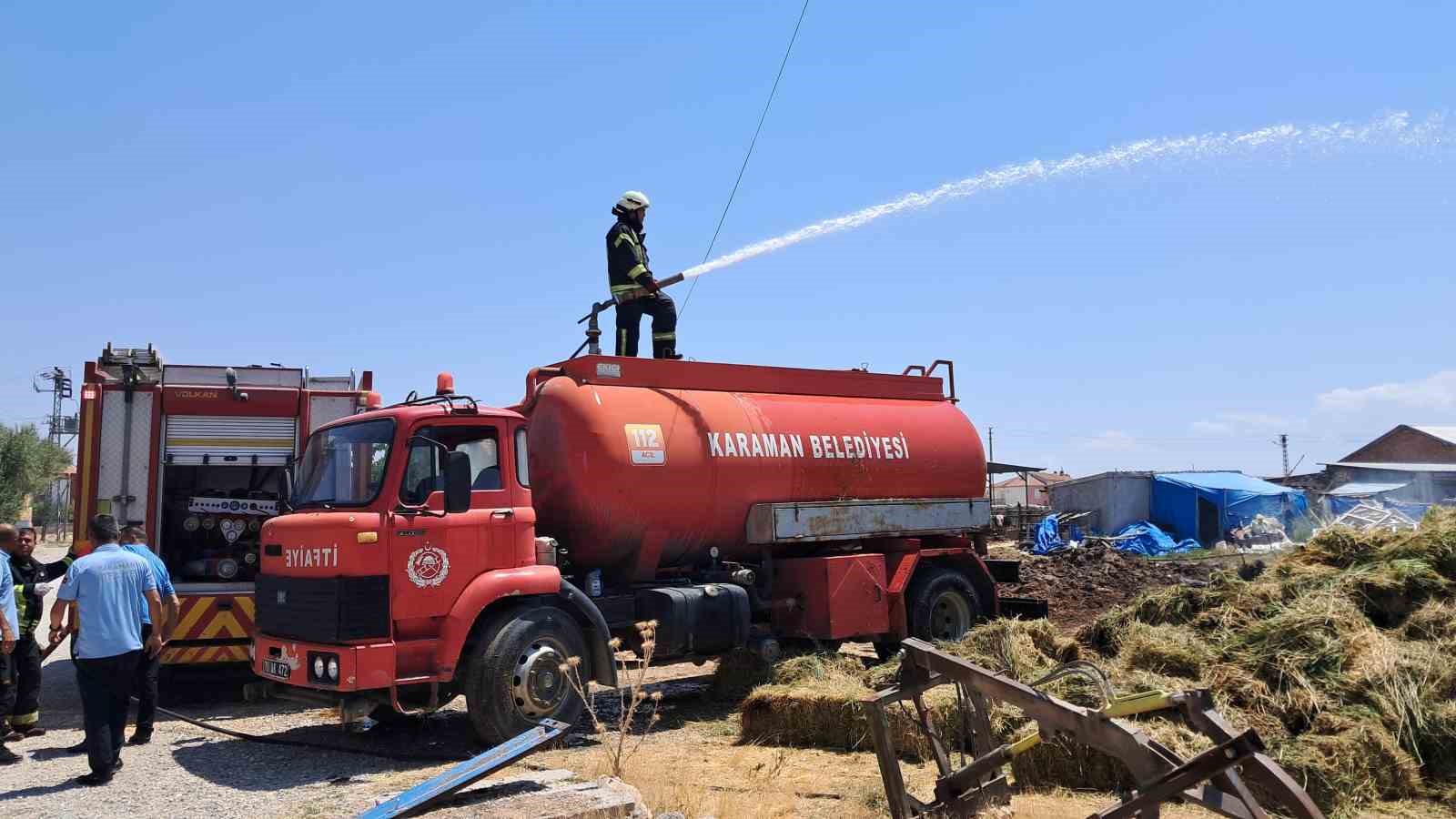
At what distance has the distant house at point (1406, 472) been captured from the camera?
32406mm

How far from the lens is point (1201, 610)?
8.99 meters

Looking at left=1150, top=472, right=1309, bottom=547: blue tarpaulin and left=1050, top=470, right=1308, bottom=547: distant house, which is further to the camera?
left=1050, top=470, right=1308, bottom=547: distant house

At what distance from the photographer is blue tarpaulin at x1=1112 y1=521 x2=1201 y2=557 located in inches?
1227

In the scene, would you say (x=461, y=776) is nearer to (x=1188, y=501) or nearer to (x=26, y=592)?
(x=26, y=592)

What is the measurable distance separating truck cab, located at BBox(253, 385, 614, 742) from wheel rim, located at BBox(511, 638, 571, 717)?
10 mm

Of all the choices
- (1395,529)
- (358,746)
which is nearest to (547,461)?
(358,746)

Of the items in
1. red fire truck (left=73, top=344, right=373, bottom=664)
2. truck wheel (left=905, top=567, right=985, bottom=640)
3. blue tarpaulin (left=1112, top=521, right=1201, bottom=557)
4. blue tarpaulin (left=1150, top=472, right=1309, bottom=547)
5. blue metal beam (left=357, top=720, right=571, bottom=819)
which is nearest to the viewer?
blue metal beam (left=357, top=720, right=571, bottom=819)

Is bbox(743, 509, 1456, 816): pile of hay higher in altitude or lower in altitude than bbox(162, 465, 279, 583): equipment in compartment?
lower

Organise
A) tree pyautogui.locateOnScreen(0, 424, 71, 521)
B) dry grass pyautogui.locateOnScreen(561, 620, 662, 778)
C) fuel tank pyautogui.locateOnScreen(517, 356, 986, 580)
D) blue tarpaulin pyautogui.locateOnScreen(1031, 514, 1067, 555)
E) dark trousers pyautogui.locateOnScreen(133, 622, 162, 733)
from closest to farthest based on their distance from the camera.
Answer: dry grass pyautogui.locateOnScreen(561, 620, 662, 778), dark trousers pyautogui.locateOnScreen(133, 622, 162, 733), fuel tank pyautogui.locateOnScreen(517, 356, 986, 580), blue tarpaulin pyautogui.locateOnScreen(1031, 514, 1067, 555), tree pyautogui.locateOnScreen(0, 424, 71, 521)

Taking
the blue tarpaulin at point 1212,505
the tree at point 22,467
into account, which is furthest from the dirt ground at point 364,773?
the tree at point 22,467

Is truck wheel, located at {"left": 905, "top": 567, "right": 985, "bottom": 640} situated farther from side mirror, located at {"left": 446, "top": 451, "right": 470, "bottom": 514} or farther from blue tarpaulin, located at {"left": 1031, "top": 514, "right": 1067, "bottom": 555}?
blue tarpaulin, located at {"left": 1031, "top": 514, "right": 1067, "bottom": 555}

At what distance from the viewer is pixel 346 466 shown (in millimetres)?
8688

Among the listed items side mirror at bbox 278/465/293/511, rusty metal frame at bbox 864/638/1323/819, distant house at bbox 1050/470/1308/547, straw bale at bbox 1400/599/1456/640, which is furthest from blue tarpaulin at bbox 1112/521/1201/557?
rusty metal frame at bbox 864/638/1323/819

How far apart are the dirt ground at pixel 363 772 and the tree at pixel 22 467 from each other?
151 ft
